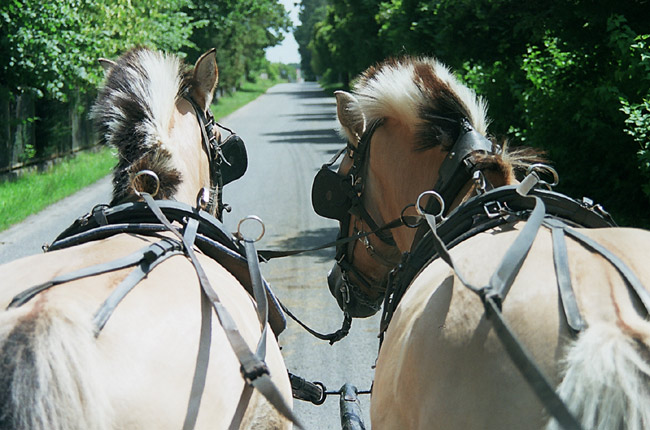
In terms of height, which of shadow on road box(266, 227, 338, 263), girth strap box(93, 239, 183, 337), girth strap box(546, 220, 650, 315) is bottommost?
shadow on road box(266, 227, 338, 263)

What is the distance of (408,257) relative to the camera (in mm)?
2934

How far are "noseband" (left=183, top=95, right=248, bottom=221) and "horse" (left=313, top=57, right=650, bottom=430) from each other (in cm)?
72

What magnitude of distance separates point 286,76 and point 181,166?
172 meters

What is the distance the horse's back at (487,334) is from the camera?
191 cm

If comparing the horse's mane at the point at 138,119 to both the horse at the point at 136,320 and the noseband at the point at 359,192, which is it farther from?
the noseband at the point at 359,192

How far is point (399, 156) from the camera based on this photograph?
354 centimetres

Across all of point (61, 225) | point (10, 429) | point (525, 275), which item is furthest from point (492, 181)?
point (61, 225)

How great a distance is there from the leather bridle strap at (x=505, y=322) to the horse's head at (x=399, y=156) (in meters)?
0.70

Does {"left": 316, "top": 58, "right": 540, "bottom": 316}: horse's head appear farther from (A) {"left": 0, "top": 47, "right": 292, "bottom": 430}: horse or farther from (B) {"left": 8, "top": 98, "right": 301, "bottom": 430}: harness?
(A) {"left": 0, "top": 47, "right": 292, "bottom": 430}: horse

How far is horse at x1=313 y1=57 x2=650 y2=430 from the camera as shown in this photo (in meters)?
1.79

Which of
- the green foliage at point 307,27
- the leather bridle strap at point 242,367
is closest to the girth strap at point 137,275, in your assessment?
the leather bridle strap at point 242,367

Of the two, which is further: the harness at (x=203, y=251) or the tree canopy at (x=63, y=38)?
the tree canopy at (x=63, y=38)

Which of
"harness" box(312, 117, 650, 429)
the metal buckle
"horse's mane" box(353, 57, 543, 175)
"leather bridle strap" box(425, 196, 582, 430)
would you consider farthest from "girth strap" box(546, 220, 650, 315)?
"horse's mane" box(353, 57, 543, 175)

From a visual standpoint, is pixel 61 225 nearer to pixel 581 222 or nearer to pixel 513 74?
pixel 513 74
